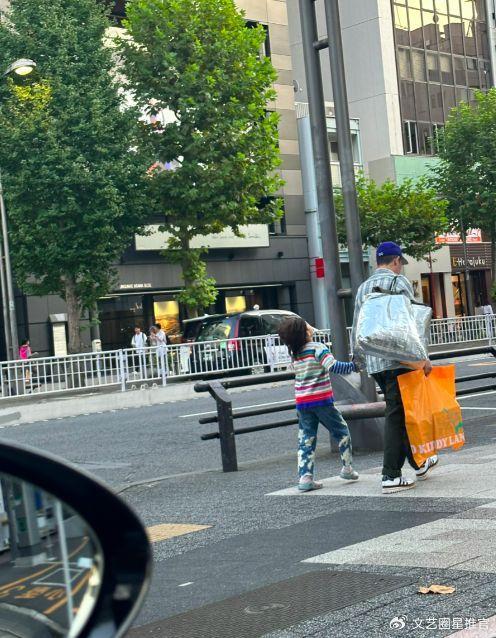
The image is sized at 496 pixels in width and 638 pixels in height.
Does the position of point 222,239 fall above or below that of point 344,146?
above

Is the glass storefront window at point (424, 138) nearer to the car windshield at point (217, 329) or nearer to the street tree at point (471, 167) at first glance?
the street tree at point (471, 167)

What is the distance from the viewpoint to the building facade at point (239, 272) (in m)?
39.2

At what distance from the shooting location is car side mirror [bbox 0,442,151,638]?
60.3 inches

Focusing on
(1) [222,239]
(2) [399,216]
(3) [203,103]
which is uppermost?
(3) [203,103]

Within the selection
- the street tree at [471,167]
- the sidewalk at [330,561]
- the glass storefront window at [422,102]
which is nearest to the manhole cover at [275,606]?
the sidewalk at [330,561]

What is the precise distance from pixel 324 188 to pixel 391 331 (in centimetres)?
352

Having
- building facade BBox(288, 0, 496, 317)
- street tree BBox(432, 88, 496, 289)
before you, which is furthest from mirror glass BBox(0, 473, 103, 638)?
building facade BBox(288, 0, 496, 317)

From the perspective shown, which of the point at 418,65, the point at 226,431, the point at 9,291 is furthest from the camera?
the point at 418,65

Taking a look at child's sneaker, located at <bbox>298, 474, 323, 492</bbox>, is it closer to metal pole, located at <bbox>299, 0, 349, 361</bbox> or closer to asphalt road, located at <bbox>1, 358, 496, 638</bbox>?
asphalt road, located at <bbox>1, 358, 496, 638</bbox>

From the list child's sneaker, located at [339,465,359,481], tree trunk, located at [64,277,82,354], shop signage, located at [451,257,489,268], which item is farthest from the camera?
shop signage, located at [451,257,489,268]

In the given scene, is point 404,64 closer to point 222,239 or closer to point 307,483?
point 222,239

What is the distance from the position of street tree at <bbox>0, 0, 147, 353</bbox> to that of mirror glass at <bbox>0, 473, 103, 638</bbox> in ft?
96.0

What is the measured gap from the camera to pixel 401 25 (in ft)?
167

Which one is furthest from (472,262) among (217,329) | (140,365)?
(140,365)
